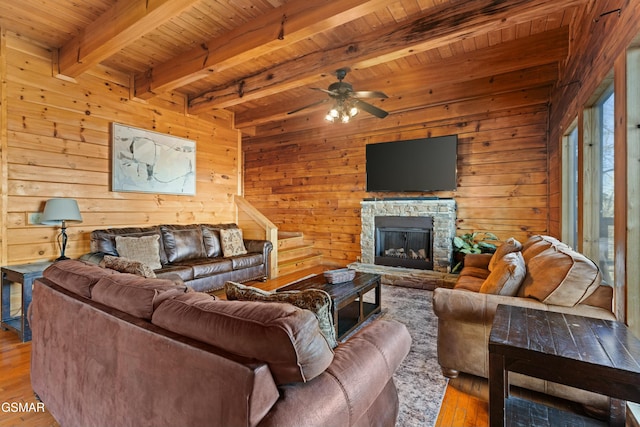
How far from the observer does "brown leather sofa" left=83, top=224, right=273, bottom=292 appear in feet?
11.3

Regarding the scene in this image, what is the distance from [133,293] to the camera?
3.91ft

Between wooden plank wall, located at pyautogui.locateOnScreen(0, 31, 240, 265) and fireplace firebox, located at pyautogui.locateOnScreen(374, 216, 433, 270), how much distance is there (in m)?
3.18

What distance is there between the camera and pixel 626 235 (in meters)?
1.60

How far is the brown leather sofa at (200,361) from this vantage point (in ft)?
2.75

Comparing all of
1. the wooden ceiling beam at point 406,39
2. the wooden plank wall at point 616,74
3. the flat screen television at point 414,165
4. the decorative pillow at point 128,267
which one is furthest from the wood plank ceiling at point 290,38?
the decorative pillow at point 128,267

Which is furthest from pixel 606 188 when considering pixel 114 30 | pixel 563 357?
pixel 114 30

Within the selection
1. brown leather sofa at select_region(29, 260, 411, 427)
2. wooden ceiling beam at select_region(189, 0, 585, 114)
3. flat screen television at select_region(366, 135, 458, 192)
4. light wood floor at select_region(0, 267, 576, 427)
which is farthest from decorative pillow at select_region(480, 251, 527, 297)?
flat screen television at select_region(366, 135, 458, 192)

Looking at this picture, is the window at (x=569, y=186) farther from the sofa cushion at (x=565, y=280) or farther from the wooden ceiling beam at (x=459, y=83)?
the sofa cushion at (x=565, y=280)

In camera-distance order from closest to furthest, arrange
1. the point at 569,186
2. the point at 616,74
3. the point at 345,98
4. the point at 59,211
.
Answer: the point at 616,74
the point at 59,211
the point at 569,186
the point at 345,98

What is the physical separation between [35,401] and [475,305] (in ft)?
8.97

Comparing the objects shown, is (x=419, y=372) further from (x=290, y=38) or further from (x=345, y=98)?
(x=290, y=38)

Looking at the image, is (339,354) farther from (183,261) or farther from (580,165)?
(183,261)

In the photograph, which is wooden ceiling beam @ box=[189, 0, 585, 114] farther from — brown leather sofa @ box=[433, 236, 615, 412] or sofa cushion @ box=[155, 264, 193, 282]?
sofa cushion @ box=[155, 264, 193, 282]

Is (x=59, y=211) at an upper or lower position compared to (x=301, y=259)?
upper
